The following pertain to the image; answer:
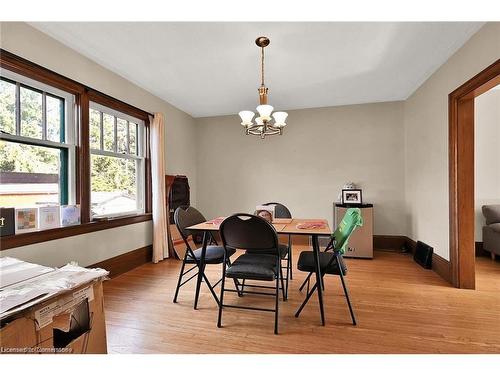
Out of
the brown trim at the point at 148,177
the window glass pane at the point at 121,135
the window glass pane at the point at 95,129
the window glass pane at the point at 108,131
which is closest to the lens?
the window glass pane at the point at 95,129

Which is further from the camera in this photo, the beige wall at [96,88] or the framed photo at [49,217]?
the framed photo at [49,217]

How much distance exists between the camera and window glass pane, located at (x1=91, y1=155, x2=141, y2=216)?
3.04 m

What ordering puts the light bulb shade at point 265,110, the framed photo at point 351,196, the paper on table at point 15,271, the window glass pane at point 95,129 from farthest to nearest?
1. the framed photo at point 351,196
2. the window glass pane at point 95,129
3. the light bulb shade at point 265,110
4. the paper on table at point 15,271

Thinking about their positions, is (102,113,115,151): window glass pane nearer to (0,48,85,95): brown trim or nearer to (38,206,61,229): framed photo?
(0,48,85,95): brown trim

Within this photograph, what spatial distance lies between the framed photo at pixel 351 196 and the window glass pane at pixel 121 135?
3454 mm

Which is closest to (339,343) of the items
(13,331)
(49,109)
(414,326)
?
(414,326)

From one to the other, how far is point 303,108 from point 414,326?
3668mm

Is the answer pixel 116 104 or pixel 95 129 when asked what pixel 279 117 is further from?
pixel 95 129

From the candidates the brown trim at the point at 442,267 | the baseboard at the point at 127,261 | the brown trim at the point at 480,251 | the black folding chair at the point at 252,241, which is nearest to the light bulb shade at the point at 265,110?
the black folding chair at the point at 252,241

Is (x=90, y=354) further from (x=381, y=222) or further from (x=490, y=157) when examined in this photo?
(x=490, y=157)

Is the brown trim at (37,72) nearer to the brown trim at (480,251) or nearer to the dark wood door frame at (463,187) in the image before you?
the dark wood door frame at (463,187)

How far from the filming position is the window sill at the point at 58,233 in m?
2.03

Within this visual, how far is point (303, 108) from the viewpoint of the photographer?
457 cm

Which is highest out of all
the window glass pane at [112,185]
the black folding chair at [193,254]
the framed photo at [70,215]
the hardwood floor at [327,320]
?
the window glass pane at [112,185]
